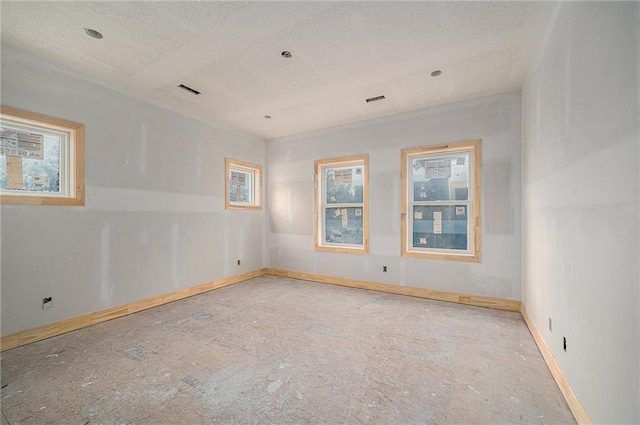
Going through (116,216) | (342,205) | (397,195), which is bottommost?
(116,216)

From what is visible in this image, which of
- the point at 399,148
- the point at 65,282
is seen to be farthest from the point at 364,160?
the point at 65,282

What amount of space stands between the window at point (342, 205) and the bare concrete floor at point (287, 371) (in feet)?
5.05

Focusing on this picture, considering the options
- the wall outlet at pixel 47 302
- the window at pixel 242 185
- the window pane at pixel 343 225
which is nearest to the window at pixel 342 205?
the window pane at pixel 343 225

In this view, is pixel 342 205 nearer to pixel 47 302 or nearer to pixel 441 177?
pixel 441 177

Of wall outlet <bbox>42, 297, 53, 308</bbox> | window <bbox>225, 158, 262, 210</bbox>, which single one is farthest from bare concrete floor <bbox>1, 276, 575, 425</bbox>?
window <bbox>225, 158, 262, 210</bbox>

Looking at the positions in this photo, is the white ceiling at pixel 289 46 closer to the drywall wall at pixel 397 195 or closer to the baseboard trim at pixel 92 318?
the drywall wall at pixel 397 195

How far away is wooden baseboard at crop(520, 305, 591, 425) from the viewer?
1.51 m

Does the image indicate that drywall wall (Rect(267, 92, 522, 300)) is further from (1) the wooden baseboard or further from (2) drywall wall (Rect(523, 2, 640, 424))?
(2) drywall wall (Rect(523, 2, 640, 424))

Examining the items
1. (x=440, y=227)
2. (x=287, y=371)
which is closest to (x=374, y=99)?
(x=440, y=227)

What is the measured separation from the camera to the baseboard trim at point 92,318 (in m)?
2.47

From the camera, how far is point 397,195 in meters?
4.12

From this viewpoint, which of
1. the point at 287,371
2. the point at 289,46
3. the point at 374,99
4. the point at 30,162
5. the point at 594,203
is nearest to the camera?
the point at 594,203

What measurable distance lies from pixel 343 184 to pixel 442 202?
171cm

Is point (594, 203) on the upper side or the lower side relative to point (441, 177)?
lower
